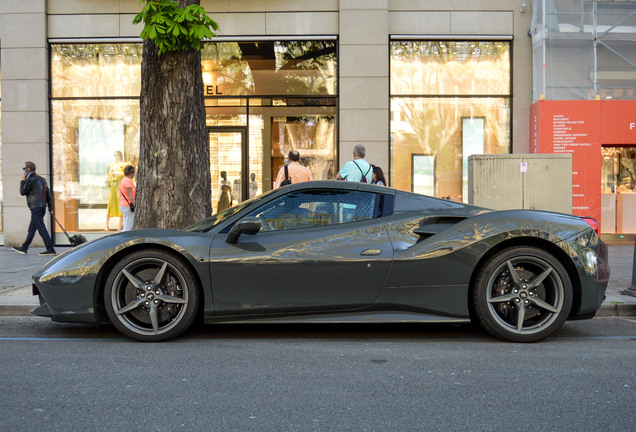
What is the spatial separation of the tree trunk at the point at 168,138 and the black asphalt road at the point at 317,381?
2.35m

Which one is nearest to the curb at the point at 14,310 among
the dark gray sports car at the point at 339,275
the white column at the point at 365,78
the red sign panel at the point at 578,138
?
the dark gray sports car at the point at 339,275

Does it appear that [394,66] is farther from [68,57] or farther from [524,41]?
[68,57]

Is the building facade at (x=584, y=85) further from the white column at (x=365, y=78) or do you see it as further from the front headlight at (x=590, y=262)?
the front headlight at (x=590, y=262)

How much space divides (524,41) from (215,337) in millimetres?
10660

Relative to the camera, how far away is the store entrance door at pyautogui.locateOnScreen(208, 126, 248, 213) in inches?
560

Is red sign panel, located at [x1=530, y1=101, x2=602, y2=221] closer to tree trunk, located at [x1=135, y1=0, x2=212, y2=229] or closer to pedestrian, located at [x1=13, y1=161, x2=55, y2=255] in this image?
tree trunk, located at [x1=135, y1=0, x2=212, y2=229]

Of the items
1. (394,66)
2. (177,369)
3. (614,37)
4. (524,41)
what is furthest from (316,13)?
(177,369)

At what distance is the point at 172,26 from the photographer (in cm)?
706

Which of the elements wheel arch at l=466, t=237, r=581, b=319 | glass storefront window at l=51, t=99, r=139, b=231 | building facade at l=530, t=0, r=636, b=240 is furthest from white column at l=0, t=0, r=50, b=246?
wheel arch at l=466, t=237, r=581, b=319

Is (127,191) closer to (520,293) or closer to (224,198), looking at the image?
(224,198)

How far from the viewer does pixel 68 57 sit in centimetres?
1353

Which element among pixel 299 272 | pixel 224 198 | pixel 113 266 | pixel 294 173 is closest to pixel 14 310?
pixel 113 266

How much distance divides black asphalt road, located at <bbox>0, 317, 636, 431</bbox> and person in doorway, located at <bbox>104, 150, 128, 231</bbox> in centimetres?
841

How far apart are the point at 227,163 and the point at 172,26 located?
24.0 feet
